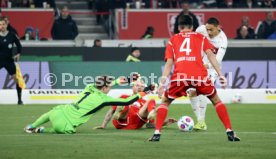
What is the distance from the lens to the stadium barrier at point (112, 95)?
2427cm

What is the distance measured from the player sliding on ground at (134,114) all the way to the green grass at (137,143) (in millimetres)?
223

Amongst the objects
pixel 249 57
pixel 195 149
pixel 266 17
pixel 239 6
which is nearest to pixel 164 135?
pixel 195 149

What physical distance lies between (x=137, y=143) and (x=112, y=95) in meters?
10.7

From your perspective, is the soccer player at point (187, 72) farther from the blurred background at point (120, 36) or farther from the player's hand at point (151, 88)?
the blurred background at point (120, 36)

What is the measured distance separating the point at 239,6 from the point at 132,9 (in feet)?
14.0

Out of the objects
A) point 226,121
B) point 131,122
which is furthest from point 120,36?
point 226,121

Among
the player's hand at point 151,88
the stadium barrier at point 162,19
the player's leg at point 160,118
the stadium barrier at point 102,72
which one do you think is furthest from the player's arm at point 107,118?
the stadium barrier at point 162,19

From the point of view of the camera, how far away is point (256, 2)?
34.0 m

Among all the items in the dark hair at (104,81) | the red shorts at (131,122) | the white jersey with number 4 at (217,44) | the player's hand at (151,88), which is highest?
the white jersey with number 4 at (217,44)

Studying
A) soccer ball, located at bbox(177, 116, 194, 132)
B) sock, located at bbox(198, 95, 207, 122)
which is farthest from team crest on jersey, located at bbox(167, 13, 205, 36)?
soccer ball, located at bbox(177, 116, 194, 132)

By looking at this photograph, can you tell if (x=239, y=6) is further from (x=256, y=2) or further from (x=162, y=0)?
(x=162, y=0)

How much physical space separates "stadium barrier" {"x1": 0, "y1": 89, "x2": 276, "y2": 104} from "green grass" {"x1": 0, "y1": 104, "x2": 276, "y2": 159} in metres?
5.63

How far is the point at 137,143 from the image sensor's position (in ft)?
45.3

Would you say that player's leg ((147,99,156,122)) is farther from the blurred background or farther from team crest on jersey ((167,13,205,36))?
team crest on jersey ((167,13,205,36))
